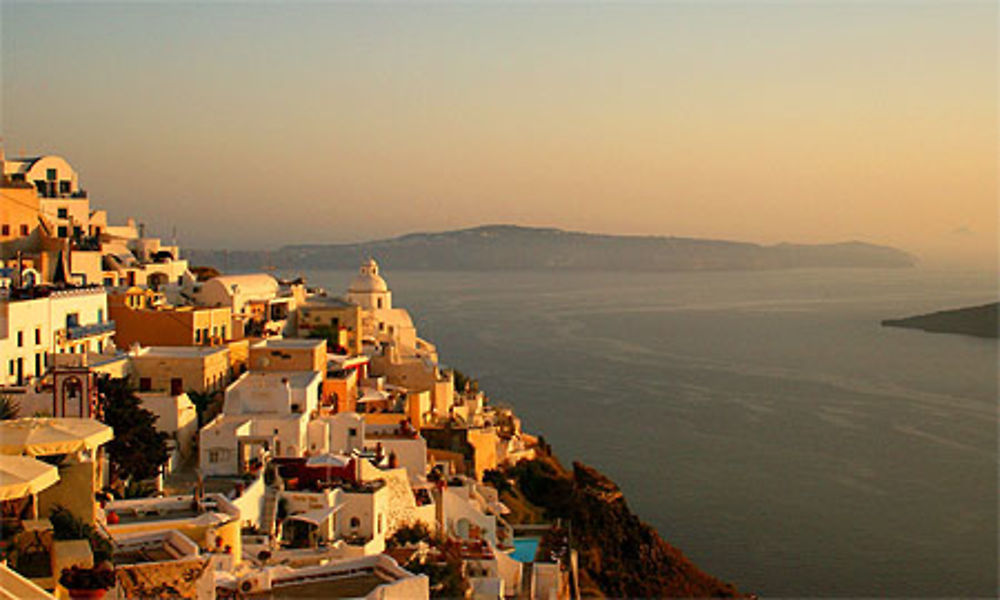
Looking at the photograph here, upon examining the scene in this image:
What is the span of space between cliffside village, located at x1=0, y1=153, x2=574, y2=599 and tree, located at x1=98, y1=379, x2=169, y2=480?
0.18 metres

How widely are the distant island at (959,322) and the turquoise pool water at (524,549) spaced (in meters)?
52.6

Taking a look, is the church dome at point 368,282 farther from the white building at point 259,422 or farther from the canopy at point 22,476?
the canopy at point 22,476

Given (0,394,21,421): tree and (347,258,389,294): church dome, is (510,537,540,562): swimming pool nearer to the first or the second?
(0,394,21,421): tree

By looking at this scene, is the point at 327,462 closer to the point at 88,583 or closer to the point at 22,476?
the point at 22,476

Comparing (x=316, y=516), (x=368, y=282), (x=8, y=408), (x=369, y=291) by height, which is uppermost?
(x=368, y=282)

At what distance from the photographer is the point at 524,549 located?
12.9m

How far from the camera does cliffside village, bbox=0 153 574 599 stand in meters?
5.91

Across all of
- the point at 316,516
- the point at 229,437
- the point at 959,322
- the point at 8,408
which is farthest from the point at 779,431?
the point at 959,322

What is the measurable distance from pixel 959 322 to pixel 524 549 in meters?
57.0

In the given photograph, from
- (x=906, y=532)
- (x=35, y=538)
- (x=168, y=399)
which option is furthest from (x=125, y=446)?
(x=906, y=532)

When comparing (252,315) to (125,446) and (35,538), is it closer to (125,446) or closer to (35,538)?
→ (125,446)

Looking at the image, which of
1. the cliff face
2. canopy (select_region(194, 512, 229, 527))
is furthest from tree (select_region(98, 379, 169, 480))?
the cliff face

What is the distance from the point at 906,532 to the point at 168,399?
1418 cm

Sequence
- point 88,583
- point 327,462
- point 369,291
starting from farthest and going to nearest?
point 369,291
point 327,462
point 88,583
